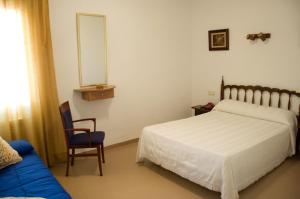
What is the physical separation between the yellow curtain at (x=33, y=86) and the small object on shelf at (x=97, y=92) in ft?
1.42

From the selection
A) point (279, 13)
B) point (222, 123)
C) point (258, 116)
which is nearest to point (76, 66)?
point (222, 123)

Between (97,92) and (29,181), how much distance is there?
1779 mm

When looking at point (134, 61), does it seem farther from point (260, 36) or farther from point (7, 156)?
point (7, 156)

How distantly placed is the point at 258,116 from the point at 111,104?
230 cm

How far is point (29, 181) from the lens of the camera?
2145mm

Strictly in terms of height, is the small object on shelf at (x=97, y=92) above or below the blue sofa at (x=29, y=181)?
above

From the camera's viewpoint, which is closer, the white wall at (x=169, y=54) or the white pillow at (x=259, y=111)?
the white pillow at (x=259, y=111)

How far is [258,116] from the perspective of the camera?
147 inches

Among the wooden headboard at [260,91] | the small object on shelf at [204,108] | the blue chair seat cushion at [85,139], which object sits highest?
the wooden headboard at [260,91]

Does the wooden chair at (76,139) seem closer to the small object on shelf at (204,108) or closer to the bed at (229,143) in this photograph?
the bed at (229,143)

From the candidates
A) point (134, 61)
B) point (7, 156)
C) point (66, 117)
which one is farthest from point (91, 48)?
point (7, 156)

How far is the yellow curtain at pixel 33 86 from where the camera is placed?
3051mm

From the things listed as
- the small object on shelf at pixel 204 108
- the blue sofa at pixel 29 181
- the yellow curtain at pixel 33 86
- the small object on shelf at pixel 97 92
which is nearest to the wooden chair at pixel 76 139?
the yellow curtain at pixel 33 86

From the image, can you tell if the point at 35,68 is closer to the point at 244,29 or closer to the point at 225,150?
the point at 225,150
